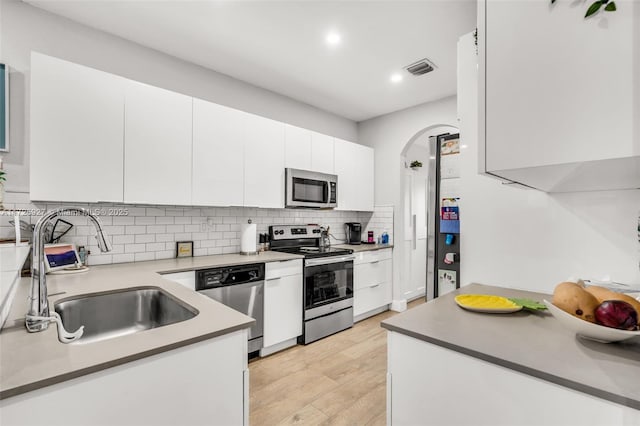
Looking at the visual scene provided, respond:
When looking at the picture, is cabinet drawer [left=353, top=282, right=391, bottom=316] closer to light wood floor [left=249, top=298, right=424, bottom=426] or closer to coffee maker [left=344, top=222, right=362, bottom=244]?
light wood floor [left=249, top=298, right=424, bottom=426]

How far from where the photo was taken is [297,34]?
7.59 ft

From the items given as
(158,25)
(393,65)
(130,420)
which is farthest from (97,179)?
(393,65)

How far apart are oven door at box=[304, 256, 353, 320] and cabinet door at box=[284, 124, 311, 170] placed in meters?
1.05

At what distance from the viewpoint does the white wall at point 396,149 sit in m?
3.79

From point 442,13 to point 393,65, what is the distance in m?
0.75

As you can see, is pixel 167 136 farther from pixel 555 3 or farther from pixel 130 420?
pixel 555 3

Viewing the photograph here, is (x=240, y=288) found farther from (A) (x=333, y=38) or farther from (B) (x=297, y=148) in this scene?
(A) (x=333, y=38)

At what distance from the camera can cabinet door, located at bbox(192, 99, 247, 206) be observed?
247 centimetres

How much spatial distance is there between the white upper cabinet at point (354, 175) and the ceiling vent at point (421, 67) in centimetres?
115

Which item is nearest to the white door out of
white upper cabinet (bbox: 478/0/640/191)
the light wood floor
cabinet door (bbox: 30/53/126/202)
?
the light wood floor

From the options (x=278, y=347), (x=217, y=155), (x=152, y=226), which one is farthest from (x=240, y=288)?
(x=217, y=155)

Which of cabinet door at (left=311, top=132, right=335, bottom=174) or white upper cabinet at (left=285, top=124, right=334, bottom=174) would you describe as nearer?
white upper cabinet at (left=285, top=124, right=334, bottom=174)

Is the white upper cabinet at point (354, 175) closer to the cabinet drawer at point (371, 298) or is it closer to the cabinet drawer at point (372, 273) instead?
the cabinet drawer at point (372, 273)

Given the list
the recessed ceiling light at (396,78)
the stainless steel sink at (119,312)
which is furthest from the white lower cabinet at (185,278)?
the recessed ceiling light at (396,78)
